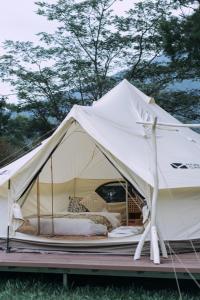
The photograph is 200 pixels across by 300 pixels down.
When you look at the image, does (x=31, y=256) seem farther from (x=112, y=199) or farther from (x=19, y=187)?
(x=112, y=199)

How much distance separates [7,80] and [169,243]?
1329 cm

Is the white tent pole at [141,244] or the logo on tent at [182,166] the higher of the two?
the logo on tent at [182,166]

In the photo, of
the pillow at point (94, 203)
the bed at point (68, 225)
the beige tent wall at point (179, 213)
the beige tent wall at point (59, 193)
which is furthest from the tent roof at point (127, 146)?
the pillow at point (94, 203)

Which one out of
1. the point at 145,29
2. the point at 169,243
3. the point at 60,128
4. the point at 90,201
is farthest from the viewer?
the point at 145,29

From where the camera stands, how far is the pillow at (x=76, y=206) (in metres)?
9.73

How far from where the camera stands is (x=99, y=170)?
10492mm

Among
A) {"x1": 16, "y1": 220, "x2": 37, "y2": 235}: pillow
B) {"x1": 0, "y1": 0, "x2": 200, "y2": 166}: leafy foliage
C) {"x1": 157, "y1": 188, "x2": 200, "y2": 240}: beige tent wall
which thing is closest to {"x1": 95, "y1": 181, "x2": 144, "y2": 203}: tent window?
{"x1": 16, "y1": 220, "x2": 37, "y2": 235}: pillow

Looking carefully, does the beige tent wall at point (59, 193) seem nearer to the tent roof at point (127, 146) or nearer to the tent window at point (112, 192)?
the tent window at point (112, 192)

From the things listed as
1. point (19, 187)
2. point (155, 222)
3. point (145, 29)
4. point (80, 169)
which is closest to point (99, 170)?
point (80, 169)

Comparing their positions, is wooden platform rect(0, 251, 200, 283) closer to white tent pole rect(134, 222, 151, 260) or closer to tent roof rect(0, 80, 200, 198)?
white tent pole rect(134, 222, 151, 260)

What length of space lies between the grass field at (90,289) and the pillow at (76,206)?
123 inches

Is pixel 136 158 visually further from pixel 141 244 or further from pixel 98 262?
pixel 98 262

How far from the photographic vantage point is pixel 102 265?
571 cm

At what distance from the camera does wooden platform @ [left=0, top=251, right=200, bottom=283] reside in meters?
5.54
